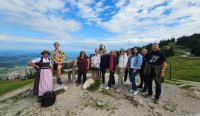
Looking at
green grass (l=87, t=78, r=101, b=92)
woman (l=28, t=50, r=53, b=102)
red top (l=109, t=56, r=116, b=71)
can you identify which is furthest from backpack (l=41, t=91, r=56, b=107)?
red top (l=109, t=56, r=116, b=71)

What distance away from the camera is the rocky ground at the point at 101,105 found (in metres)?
9.02

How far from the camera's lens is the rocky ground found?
9.02 meters

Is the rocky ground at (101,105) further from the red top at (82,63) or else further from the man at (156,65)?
the red top at (82,63)

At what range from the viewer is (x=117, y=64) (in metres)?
11.3

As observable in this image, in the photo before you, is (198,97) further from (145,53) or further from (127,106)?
(127,106)

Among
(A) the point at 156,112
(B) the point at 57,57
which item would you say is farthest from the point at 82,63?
(A) the point at 156,112

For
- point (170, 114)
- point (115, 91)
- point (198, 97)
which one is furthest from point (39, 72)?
point (198, 97)

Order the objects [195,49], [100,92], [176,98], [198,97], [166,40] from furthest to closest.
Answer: [166,40] → [195,49] → [198,97] → [176,98] → [100,92]

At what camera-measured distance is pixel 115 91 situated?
1125 cm

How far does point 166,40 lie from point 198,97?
143m

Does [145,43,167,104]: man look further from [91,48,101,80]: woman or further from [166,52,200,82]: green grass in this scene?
[166,52,200,82]: green grass

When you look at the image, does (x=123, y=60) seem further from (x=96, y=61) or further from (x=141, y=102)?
(x=141, y=102)

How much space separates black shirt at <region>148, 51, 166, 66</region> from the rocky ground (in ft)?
7.00

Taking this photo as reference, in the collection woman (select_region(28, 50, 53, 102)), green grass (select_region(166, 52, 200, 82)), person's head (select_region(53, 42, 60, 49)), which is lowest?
green grass (select_region(166, 52, 200, 82))
